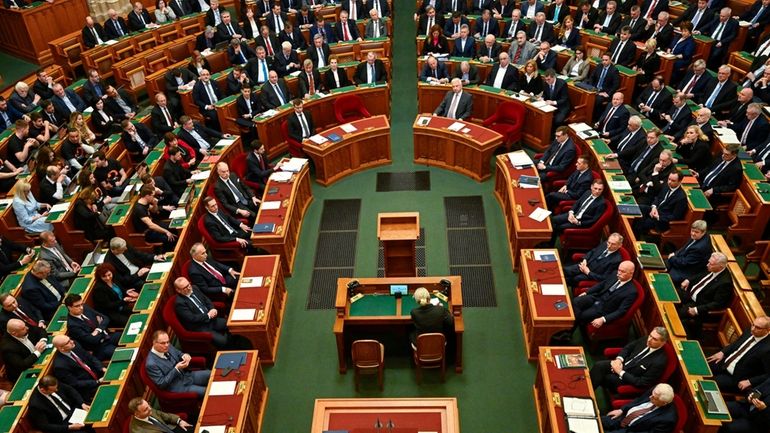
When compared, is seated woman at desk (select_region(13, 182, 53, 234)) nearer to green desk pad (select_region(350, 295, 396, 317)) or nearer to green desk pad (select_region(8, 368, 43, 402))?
green desk pad (select_region(8, 368, 43, 402))

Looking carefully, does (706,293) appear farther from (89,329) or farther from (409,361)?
(89,329)

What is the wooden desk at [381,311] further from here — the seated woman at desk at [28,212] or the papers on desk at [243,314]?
the seated woman at desk at [28,212]

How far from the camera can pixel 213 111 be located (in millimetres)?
12602

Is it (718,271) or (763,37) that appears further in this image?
(763,37)

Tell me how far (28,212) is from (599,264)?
887 centimetres

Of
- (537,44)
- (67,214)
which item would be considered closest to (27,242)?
(67,214)

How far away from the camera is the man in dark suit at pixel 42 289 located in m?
7.81

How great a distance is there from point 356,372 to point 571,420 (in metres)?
2.69

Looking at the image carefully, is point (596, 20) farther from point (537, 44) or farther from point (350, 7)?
point (350, 7)

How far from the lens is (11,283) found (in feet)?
27.0

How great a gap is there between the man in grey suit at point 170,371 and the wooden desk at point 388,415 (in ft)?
5.41

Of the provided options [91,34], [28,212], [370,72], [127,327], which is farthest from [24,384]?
[91,34]

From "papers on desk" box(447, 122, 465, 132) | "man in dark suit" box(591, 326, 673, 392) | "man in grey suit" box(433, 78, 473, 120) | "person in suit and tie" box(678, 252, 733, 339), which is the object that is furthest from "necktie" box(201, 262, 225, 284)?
"person in suit and tie" box(678, 252, 733, 339)

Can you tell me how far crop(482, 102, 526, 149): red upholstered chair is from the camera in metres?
11.9
